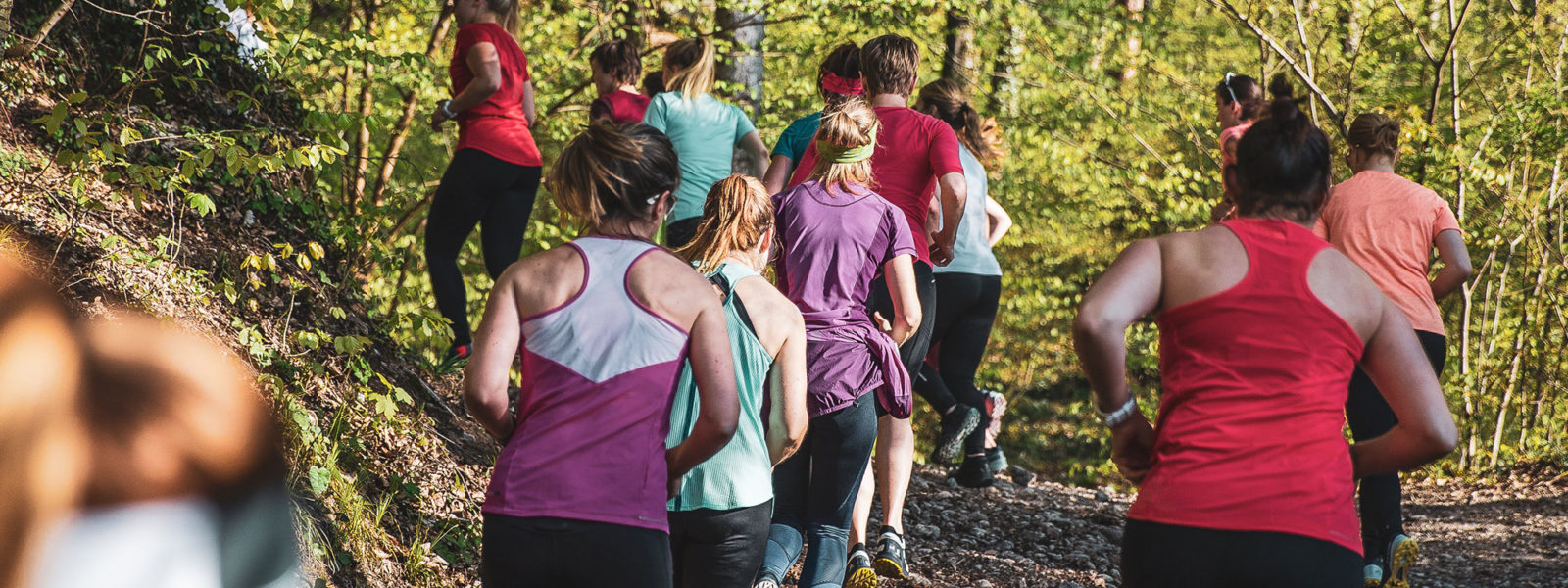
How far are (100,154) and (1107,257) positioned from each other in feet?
48.5

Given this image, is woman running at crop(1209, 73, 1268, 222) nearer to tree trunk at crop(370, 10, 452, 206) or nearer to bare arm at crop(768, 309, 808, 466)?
bare arm at crop(768, 309, 808, 466)

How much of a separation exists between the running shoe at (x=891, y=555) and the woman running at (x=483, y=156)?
235 cm

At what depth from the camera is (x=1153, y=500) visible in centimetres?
262

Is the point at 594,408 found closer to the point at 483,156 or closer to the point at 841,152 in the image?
the point at 841,152

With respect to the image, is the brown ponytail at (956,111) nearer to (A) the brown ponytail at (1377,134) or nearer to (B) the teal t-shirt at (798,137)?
(B) the teal t-shirt at (798,137)

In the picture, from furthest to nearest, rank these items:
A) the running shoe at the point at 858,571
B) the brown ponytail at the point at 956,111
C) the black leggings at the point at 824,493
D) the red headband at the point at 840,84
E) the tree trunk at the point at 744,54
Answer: the tree trunk at the point at 744,54 → the brown ponytail at the point at 956,111 → the red headband at the point at 840,84 → the running shoe at the point at 858,571 → the black leggings at the point at 824,493

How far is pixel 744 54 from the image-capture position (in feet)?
33.7

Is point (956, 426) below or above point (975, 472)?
above

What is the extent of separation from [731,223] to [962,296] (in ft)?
10.3

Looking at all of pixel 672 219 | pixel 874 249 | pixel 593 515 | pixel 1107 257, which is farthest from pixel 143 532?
pixel 1107 257

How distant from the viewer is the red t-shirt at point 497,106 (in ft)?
19.9

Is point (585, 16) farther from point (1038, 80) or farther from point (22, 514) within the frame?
point (22, 514)

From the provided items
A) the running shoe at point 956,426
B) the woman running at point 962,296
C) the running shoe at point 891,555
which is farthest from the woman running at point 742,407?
the running shoe at point 956,426

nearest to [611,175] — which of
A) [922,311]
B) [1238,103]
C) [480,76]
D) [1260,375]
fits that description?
[1260,375]
